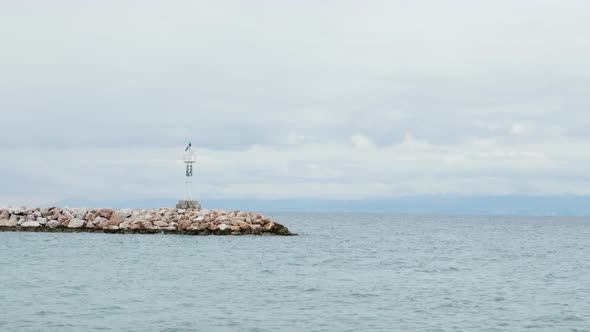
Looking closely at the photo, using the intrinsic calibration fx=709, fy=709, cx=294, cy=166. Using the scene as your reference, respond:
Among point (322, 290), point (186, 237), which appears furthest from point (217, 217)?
point (322, 290)

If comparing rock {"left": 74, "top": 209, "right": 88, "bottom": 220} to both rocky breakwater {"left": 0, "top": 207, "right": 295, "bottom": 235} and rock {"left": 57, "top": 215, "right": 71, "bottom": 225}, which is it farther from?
rock {"left": 57, "top": 215, "right": 71, "bottom": 225}

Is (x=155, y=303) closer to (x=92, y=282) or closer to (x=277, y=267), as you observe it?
(x=92, y=282)

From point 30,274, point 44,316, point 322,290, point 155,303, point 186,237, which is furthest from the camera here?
point 186,237

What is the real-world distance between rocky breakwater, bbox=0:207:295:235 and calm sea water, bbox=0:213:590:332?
1166 centimetres

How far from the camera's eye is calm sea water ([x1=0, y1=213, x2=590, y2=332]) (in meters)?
20.8

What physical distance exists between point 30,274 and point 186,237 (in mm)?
26162

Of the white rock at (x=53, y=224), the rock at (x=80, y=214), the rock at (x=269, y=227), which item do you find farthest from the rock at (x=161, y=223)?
the rock at (x=269, y=227)

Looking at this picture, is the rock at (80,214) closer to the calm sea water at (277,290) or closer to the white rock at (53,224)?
the white rock at (53,224)

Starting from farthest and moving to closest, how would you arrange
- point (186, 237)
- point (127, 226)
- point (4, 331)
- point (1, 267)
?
point (127, 226) < point (186, 237) < point (1, 267) < point (4, 331)

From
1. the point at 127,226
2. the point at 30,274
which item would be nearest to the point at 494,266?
the point at 30,274

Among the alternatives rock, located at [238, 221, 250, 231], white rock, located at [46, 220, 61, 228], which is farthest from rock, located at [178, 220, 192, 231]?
white rock, located at [46, 220, 61, 228]

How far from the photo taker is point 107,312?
21.7 m

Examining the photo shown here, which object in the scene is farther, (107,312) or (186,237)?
(186,237)

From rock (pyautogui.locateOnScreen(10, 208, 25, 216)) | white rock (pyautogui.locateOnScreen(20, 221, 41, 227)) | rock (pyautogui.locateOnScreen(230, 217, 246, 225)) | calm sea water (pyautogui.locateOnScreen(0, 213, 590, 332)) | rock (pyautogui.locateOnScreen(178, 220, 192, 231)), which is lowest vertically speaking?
calm sea water (pyautogui.locateOnScreen(0, 213, 590, 332))
